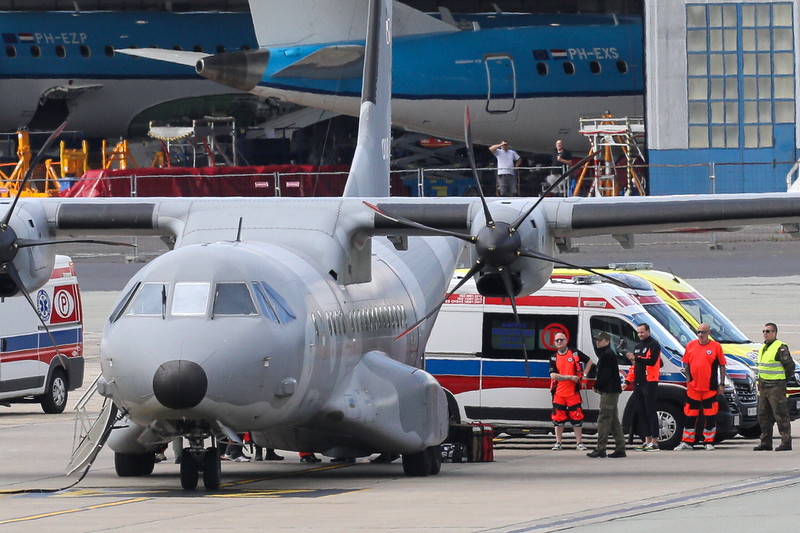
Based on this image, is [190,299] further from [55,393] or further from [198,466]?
[55,393]

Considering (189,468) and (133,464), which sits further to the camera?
(133,464)

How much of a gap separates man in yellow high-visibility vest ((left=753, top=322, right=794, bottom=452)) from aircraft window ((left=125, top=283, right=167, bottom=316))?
25.4 feet

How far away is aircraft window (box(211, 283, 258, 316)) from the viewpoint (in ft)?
44.4

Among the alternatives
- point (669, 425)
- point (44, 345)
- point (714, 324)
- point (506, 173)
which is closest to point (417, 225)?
point (669, 425)

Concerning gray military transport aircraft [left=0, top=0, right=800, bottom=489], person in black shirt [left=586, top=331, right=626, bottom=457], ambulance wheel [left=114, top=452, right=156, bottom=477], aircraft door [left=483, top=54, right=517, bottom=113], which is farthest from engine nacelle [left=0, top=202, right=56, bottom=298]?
aircraft door [left=483, top=54, right=517, bottom=113]

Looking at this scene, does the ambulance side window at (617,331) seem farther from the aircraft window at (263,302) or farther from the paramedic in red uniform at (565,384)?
the aircraft window at (263,302)

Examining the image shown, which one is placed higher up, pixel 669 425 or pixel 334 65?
pixel 334 65

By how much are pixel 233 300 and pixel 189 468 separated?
5.62ft

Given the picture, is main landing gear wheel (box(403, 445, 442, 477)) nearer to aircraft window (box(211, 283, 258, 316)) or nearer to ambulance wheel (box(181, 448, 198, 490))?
ambulance wheel (box(181, 448, 198, 490))

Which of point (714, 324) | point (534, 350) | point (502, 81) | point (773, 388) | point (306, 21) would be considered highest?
point (306, 21)

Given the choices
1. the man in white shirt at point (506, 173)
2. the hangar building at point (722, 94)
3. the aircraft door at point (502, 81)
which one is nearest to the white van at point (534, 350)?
the man in white shirt at point (506, 173)

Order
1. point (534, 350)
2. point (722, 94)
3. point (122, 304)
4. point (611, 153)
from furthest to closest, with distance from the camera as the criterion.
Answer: point (611, 153)
point (722, 94)
point (534, 350)
point (122, 304)

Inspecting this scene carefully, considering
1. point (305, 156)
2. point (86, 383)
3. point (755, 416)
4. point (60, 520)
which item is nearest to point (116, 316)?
point (60, 520)

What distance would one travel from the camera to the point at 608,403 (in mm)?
17266
